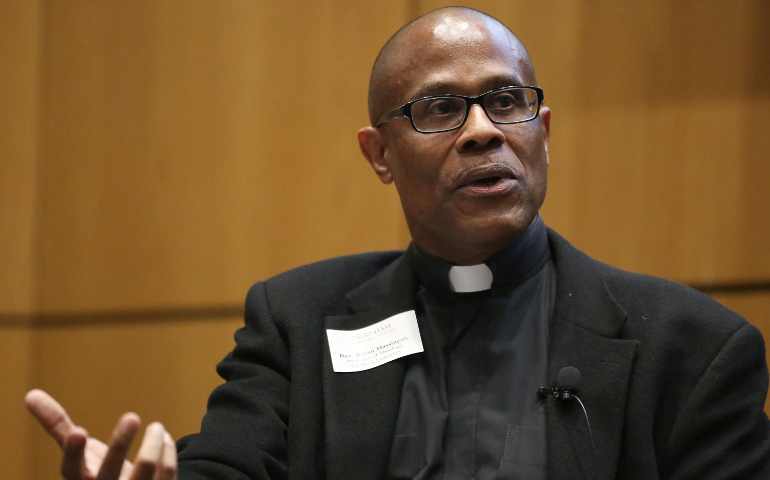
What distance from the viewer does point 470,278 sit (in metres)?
1.58

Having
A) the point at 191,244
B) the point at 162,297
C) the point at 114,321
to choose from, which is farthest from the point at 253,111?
the point at 114,321

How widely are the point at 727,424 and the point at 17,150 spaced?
91.2 inches

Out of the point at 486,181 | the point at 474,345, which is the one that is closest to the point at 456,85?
the point at 486,181

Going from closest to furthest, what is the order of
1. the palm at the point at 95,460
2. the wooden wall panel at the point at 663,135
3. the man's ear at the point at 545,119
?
the palm at the point at 95,460 → the man's ear at the point at 545,119 → the wooden wall panel at the point at 663,135

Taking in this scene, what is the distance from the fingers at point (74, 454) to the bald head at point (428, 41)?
1.02 metres

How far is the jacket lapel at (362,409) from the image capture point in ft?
4.51

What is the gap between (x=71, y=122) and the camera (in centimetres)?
241

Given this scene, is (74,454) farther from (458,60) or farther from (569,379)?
(458,60)

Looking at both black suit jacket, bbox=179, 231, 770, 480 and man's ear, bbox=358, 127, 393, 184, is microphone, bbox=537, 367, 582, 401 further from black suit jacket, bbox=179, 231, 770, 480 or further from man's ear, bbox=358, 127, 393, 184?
man's ear, bbox=358, 127, 393, 184

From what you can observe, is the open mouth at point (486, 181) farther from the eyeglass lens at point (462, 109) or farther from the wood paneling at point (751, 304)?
the wood paneling at point (751, 304)

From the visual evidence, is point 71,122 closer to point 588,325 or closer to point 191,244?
point 191,244

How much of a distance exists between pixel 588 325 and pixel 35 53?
6.87 ft

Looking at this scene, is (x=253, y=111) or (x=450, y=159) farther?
(x=253, y=111)

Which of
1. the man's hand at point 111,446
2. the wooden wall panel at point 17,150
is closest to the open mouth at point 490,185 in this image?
the man's hand at point 111,446
